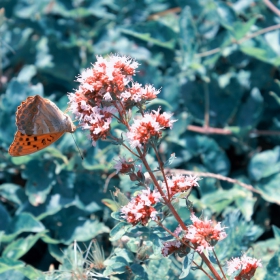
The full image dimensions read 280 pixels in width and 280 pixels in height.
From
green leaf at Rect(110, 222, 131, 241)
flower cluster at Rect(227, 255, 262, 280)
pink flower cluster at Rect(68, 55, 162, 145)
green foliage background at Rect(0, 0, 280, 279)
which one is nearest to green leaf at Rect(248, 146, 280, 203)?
green foliage background at Rect(0, 0, 280, 279)

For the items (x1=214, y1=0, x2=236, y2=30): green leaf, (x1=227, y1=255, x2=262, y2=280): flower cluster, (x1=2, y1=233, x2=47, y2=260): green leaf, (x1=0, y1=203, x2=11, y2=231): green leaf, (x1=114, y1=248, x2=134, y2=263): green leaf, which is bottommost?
(x1=0, y1=203, x2=11, y2=231): green leaf

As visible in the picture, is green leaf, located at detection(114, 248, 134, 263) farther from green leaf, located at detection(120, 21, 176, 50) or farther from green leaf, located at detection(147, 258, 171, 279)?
green leaf, located at detection(120, 21, 176, 50)

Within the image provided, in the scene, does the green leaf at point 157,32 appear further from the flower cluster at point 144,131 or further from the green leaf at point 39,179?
the flower cluster at point 144,131

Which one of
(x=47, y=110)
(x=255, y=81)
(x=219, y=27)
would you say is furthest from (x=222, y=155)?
(x=47, y=110)

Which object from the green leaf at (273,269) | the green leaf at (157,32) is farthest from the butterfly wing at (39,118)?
the green leaf at (157,32)

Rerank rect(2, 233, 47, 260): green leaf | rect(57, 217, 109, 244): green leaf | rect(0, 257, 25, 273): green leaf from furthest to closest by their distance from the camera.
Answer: rect(57, 217, 109, 244): green leaf, rect(2, 233, 47, 260): green leaf, rect(0, 257, 25, 273): green leaf

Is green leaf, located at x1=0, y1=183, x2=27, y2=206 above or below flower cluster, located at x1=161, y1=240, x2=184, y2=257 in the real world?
below

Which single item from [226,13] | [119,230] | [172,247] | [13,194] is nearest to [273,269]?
[172,247]
